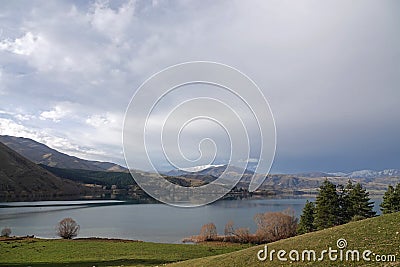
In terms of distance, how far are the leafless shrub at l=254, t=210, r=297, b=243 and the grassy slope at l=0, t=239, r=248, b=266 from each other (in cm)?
2491

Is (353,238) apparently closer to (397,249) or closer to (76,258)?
(397,249)

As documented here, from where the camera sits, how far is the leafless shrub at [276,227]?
62.4 m

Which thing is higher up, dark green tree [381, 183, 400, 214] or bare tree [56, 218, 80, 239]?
dark green tree [381, 183, 400, 214]

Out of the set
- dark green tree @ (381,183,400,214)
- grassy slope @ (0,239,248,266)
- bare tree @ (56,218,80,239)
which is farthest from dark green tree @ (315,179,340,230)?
bare tree @ (56,218,80,239)

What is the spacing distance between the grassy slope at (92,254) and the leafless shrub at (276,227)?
2491 cm

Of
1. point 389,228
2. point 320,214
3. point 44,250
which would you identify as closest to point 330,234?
point 389,228

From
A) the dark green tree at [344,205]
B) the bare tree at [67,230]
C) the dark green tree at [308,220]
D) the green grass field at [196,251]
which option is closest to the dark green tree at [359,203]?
the dark green tree at [344,205]

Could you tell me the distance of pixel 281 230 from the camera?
63594mm

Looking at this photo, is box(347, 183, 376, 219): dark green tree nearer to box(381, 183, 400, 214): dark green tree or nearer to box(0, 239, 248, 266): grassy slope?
box(381, 183, 400, 214): dark green tree

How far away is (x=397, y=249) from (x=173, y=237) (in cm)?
5223

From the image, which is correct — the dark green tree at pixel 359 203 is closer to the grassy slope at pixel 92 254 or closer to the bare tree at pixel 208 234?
the grassy slope at pixel 92 254

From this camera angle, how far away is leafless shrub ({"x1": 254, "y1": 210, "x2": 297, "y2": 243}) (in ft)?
205

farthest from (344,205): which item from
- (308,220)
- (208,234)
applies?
(208,234)

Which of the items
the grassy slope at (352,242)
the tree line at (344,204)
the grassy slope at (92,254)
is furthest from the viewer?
the tree line at (344,204)
